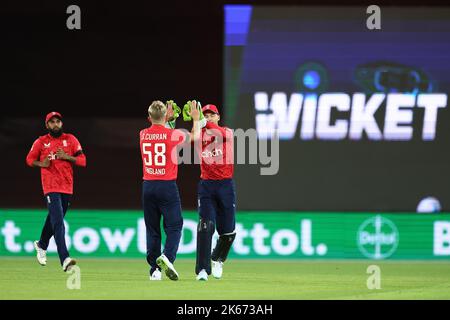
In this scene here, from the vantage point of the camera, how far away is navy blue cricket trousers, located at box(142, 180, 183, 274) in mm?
13086

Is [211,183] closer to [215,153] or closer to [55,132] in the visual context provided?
[215,153]

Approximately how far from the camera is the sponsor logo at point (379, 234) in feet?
60.8

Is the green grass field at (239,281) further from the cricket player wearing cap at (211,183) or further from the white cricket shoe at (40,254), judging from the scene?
the cricket player wearing cap at (211,183)

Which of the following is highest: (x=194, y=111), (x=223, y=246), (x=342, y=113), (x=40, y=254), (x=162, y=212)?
(x=194, y=111)

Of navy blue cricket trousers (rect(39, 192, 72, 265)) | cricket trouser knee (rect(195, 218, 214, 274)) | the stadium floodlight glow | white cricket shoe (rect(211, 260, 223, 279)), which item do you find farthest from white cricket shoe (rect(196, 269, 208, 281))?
the stadium floodlight glow

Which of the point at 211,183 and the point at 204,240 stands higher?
the point at 211,183

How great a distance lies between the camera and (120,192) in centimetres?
1978

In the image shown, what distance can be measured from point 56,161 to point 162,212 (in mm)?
1631

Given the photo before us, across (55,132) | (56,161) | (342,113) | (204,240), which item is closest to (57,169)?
(56,161)

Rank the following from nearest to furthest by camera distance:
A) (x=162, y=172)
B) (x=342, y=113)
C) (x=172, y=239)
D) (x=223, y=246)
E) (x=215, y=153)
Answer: (x=162, y=172) → (x=172, y=239) → (x=215, y=153) → (x=223, y=246) → (x=342, y=113)

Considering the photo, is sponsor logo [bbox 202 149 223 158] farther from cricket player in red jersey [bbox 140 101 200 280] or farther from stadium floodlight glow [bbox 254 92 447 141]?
stadium floodlight glow [bbox 254 92 447 141]

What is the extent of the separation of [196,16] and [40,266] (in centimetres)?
501

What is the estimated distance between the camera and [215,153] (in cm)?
1360

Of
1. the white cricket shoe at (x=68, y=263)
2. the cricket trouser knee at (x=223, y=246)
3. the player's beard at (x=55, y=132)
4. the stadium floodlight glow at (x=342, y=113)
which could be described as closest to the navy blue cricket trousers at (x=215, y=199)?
the cricket trouser knee at (x=223, y=246)
